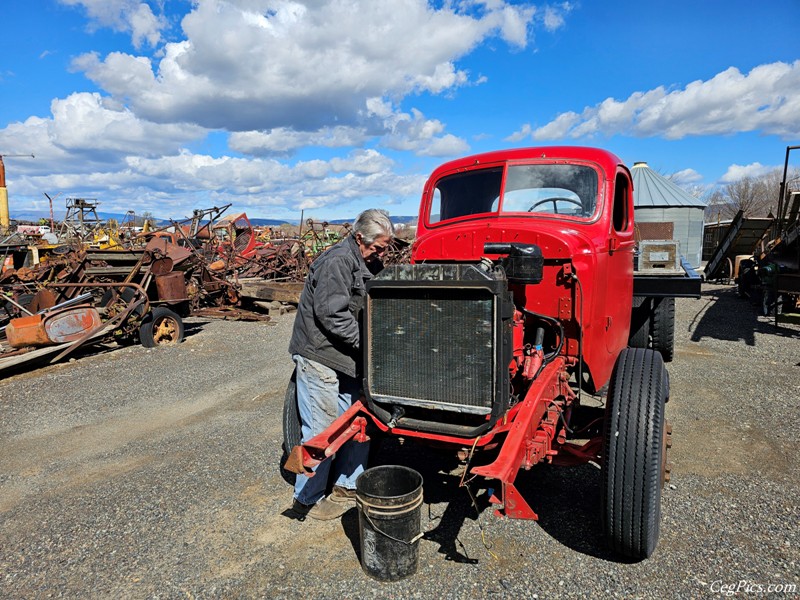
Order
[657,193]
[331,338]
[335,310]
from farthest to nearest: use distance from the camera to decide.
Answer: [657,193]
[331,338]
[335,310]

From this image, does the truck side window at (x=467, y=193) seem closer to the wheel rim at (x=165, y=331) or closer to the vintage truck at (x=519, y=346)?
the vintage truck at (x=519, y=346)

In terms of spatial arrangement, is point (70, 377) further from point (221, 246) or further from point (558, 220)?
point (221, 246)

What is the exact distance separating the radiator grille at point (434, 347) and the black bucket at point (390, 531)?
1.60 feet

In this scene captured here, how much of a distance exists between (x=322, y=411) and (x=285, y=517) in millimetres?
771

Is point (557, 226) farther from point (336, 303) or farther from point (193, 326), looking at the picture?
point (193, 326)

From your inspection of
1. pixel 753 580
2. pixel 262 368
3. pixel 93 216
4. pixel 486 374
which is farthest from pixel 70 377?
pixel 93 216

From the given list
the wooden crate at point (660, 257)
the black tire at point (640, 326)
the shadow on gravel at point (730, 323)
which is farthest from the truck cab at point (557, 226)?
the shadow on gravel at point (730, 323)

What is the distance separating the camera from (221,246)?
1602cm

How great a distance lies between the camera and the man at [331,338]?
10.0ft

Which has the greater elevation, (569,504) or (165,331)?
(165,331)

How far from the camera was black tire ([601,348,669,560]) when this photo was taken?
2.71 metres

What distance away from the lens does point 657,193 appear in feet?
68.6

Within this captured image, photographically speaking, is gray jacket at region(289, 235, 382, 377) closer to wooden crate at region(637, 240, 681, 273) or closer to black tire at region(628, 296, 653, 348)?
black tire at region(628, 296, 653, 348)

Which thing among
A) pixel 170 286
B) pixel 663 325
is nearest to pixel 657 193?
pixel 663 325
